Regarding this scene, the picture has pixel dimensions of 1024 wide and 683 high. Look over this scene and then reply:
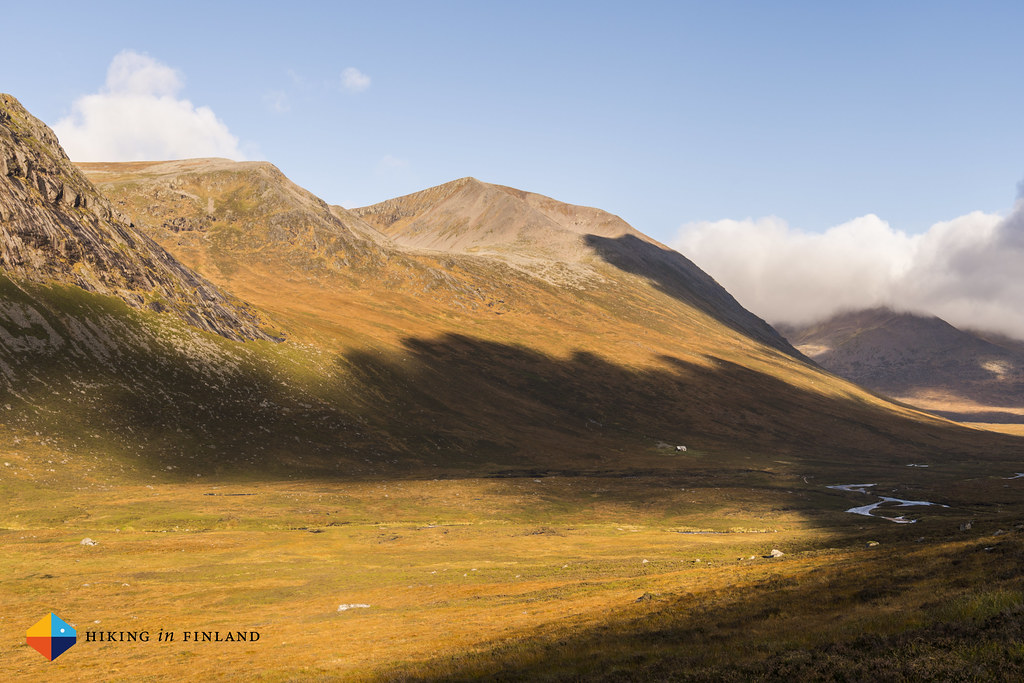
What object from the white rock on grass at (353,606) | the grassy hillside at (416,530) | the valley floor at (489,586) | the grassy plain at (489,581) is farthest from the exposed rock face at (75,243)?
the white rock on grass at (353,606)

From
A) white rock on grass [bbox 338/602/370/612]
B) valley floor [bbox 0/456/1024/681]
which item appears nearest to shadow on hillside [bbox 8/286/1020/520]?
valley floor [bbox 0/456/1024/681]

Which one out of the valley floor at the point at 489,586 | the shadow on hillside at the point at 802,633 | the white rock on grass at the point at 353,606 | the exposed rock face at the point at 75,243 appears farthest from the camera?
the exposed rock face at the point at 75,243

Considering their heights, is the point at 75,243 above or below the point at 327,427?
above

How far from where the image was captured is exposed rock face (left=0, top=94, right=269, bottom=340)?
466ft

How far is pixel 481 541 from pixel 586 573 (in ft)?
75.4

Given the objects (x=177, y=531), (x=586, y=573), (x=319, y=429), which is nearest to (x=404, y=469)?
(x=319, y=429)

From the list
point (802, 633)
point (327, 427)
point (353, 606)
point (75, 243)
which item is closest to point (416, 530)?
point (353, 606)

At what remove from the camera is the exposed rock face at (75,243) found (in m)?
142

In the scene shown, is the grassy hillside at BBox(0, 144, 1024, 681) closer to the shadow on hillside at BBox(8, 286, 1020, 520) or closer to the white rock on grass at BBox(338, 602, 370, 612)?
the white rock on grass at BBox(338, 602, 370, 612)

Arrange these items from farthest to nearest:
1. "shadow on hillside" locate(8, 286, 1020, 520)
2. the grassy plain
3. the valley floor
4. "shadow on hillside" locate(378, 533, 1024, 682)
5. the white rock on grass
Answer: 1. "shadow on hillside" locate(8, 286, 1020, 520)
2. the white rock on grass
3. the grassy plain
4. the valley floor
5. "shadow on hillside" locate(378, 533, 1024, 682)

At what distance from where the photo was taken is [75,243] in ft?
498

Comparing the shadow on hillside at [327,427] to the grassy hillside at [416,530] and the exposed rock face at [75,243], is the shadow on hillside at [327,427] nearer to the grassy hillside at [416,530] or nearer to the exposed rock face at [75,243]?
the grassy hillside at [416,530]

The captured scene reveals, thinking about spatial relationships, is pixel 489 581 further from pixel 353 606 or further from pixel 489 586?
pixel 353 606

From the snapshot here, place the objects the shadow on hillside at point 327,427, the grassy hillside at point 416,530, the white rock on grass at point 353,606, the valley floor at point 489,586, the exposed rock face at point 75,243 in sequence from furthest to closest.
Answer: the exposed rock face at point 75,243 → the shadow on hillside at point 327,427 → the white rock on grass at point 353,606 → the grassy hillside at point 416,530 → the valley floor at point 489,586
